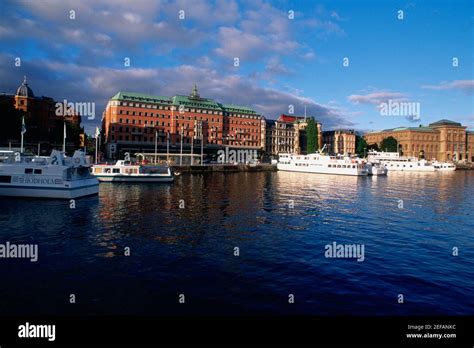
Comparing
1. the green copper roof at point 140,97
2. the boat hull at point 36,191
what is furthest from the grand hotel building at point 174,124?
the boat hull at point 36,191

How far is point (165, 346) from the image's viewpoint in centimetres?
1053

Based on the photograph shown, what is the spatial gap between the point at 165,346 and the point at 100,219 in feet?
72.5

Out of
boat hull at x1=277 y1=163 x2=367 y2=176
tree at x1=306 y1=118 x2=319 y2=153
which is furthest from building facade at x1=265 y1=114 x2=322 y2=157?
boat hull at x1=277 y1=163 x2=367 y2=176

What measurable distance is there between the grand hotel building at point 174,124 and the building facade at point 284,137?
1519 cm

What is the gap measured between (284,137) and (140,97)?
3188 inches

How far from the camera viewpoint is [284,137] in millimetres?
179375

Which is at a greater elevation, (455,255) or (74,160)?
Result: (74,160)

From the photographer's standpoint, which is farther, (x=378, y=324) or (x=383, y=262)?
(x=383, y=262)

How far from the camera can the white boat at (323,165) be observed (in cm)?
11300

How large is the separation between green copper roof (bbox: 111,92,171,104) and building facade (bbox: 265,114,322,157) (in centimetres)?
5983

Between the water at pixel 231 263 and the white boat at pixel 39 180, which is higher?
the white boat at pixel 39 180

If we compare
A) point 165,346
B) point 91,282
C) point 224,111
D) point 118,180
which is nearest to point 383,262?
point 165,346

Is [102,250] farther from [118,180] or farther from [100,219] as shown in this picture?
[118,180]

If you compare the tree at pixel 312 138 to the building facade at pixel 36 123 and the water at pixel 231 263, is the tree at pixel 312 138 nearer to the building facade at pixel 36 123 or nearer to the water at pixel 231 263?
the building facade at pixel 36 123
